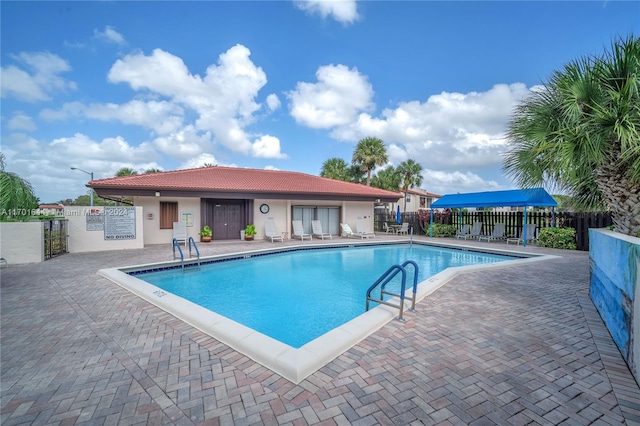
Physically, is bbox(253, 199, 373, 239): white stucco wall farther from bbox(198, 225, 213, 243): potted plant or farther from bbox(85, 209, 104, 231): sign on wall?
bbox(85, 209, 104, 231): sign on wall

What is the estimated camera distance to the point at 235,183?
16203mm

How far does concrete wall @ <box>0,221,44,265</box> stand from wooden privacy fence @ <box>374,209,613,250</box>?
→ 2055 cm

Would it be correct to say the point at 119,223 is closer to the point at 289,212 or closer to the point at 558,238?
the point at 289,212

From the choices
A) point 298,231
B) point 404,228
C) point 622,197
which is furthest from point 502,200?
point 298,231

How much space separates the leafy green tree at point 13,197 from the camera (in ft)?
33.6

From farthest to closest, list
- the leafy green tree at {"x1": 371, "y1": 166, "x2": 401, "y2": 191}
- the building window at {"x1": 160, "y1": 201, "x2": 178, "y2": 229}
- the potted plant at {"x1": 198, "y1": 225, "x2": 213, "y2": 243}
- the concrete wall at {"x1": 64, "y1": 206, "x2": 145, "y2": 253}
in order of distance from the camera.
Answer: the leafy green tree at {"x1": 371, "y1": 166, "x2": 401, "y2": 191}, the potted plant at {"x1": 198, "y1": 225, "x2": 213, "y2": 243}, the building window at {"x1": 160, "y1": 201, "x2": 178, "y2": 229}, the concrete wall at {"x1": 64, "y1": 206, "x2": 145, "y2": 253}

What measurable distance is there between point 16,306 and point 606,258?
10210mm

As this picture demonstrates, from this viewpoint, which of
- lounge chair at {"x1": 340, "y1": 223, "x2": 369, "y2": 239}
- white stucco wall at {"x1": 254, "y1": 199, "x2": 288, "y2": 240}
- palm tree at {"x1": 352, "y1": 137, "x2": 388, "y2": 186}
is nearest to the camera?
white stucco wall at {"x1": 254, "y1": 199, "x2": 288, "y2": 240}

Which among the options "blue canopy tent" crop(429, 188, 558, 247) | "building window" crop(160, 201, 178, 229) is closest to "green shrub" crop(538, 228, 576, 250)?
"blue canopy tent" crop(429, 188, 558, 247)

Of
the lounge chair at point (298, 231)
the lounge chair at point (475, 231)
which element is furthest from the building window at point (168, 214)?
the lounge chair at point (475, 231)

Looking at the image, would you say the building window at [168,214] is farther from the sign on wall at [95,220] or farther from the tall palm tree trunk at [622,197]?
the tall palm tree trunk at [622,197]

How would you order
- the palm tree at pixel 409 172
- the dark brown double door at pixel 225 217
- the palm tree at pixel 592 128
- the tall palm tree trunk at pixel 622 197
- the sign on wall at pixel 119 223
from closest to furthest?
the palm tree at pixel 592 128 → the tall palm tree trunk at pixel 622 197 → the sign on wall at pixel 119 223 → the dark brown double door at pixel 225 217 → the palm tree at pixel 409 172

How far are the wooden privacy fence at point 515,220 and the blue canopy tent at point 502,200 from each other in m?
1.11

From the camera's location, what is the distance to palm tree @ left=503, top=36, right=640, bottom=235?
4.60m
